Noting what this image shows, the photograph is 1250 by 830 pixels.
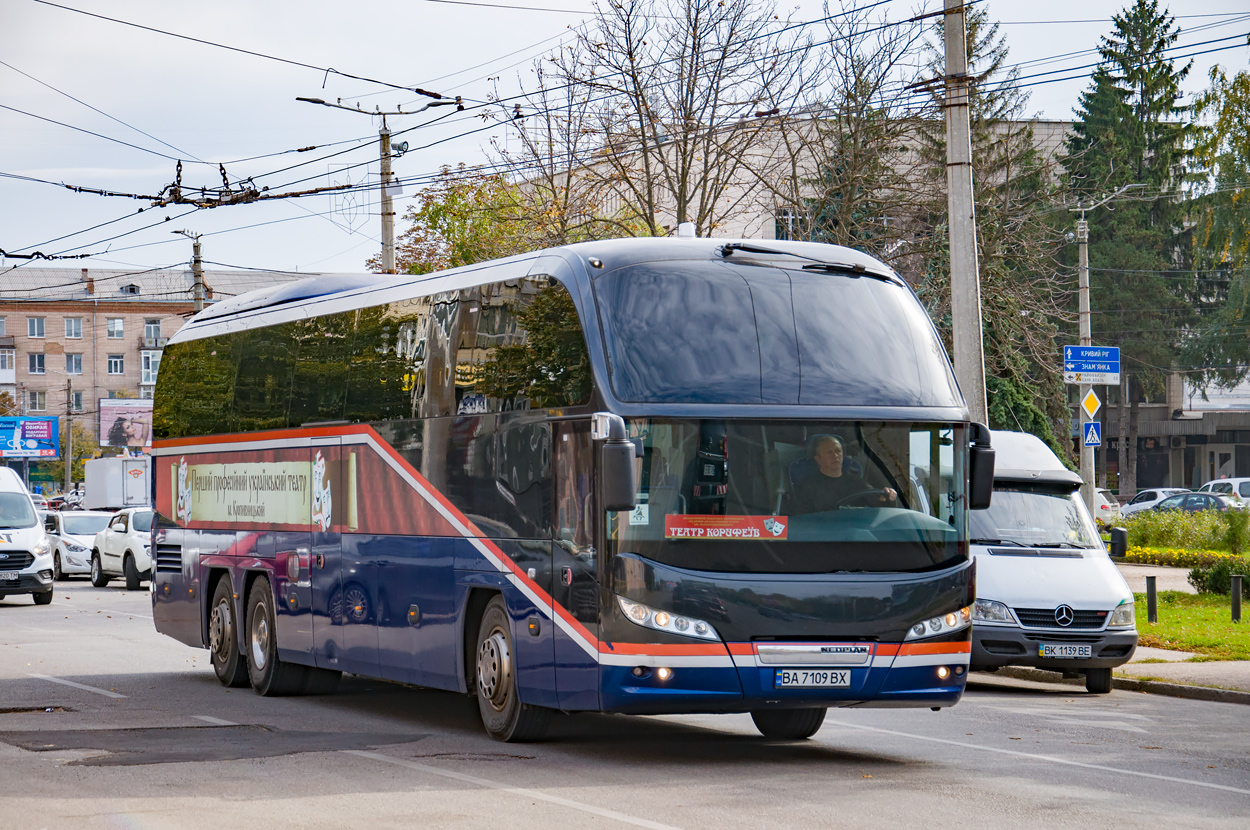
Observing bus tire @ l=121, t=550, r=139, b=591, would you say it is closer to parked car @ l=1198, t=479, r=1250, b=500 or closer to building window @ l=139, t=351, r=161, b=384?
parked car @ l=1198, t=479, r=1250, b=500

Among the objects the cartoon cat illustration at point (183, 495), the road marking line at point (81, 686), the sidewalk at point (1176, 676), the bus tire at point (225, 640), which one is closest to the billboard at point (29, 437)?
the cartoon cat illustration at point (183, 495)

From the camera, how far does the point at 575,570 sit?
1038cm

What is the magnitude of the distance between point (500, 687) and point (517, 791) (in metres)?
2.25

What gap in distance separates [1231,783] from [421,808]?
4.91m

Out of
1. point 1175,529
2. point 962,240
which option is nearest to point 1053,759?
point 962,240

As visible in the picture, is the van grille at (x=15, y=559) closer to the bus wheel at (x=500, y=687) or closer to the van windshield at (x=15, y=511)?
the van windshield at (x=15, y=511)

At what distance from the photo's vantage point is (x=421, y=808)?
8.55 metres

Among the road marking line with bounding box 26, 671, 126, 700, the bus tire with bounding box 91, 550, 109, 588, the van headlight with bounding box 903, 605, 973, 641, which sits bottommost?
the bus tire with bounding box 91, 550, 109, 588

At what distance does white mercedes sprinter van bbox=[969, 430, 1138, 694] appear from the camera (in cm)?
1555

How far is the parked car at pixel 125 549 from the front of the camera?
34812 millimetres

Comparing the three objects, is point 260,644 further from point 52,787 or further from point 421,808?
point 421,808

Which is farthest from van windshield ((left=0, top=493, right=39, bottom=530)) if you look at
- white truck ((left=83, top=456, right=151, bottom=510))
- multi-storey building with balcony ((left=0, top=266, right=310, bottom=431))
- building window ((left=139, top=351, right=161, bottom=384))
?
building window ((left=139, top=351, right=161, bottom=384))

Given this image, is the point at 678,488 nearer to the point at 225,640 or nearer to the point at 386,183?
the point at 225,640

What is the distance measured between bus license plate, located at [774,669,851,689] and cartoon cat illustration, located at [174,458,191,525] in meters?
8.94
